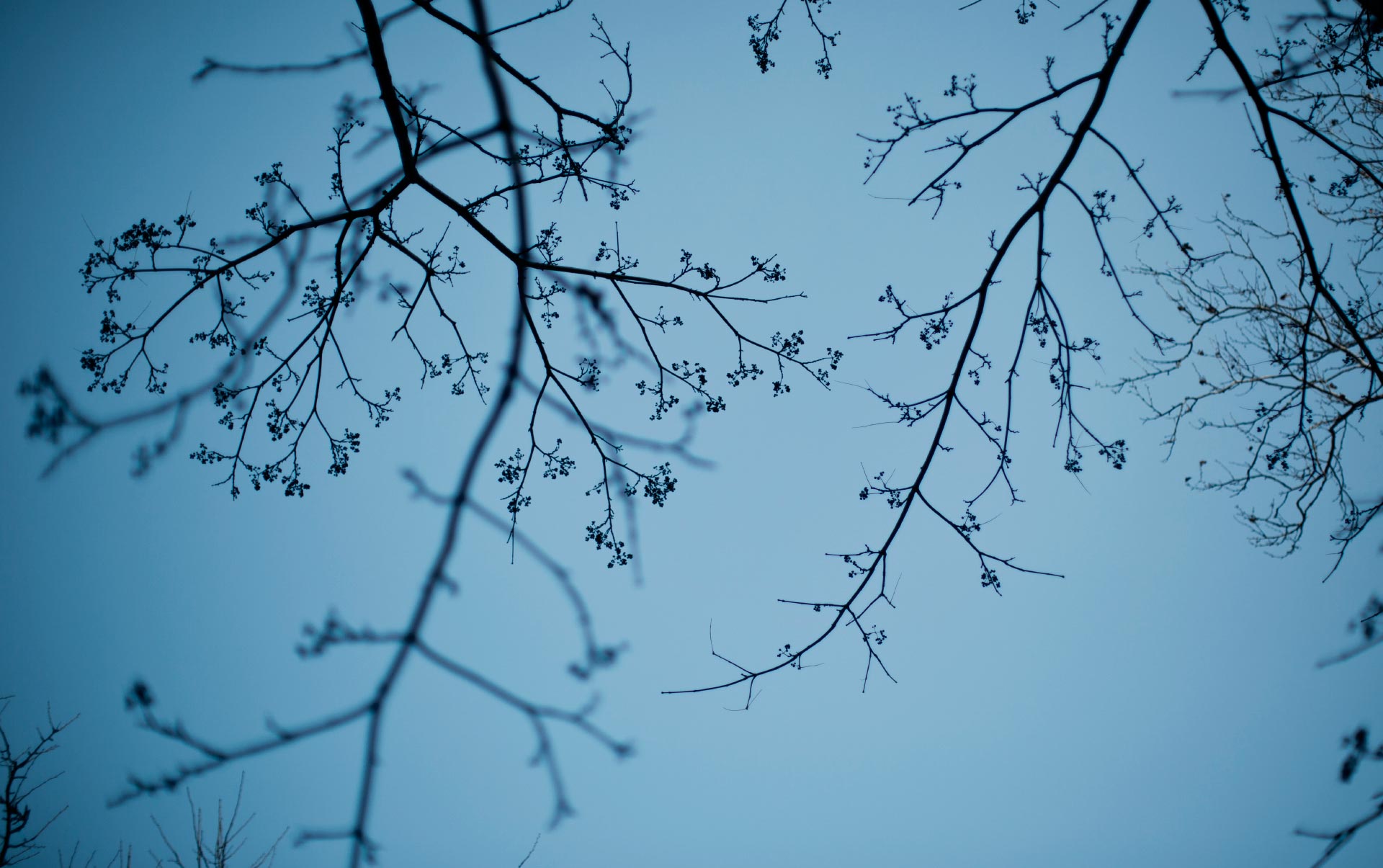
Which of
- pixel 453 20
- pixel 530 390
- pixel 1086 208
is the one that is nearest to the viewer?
pixel 453 20

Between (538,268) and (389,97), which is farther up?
(389,97)

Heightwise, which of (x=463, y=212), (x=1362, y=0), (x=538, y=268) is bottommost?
(x=538, y=268)

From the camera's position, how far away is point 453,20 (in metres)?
2.72

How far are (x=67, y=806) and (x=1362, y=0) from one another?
13.4 m

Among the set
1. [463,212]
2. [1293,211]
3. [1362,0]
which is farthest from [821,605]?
[1362,0]

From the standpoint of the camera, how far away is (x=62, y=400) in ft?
9.83

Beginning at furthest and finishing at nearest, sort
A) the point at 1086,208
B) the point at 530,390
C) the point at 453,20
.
A: the point at 530,390 → the point at 1086,208 → the point at 453,20

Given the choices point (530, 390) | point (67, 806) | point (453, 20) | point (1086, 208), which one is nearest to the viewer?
point (453, 20)

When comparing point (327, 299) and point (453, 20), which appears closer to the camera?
point (453, 20)

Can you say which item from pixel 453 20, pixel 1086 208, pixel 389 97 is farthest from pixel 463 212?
pixel 1086 208

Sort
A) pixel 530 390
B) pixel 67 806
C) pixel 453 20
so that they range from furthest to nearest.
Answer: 1. pixel 67 806
2. pixel 530 390
3. pixel 453 20

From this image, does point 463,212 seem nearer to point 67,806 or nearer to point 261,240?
point 261,240

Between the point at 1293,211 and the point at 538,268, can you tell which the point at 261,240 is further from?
the point at 1293,211

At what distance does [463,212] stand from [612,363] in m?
0.99
